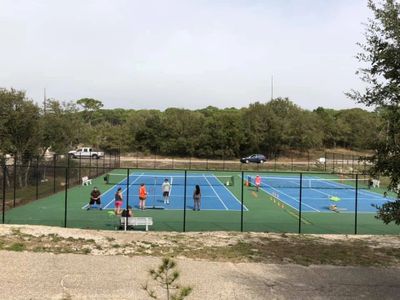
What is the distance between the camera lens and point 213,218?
84.2 feet

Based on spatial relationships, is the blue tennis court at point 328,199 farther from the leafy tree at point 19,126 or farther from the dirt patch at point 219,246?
the leafy tree at point 19,126

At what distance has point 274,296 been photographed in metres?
9.52

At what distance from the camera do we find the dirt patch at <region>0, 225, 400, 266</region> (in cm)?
1298

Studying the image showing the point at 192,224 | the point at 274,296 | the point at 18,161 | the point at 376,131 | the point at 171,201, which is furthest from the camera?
the point at 18,161

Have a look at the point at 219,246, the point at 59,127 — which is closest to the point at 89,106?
the point at 59,127

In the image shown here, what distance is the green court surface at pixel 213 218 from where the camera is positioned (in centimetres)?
2183

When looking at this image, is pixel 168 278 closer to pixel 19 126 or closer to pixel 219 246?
pixel 219 246

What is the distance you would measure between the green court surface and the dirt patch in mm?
3454

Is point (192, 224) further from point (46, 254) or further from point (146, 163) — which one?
point (146, 163)

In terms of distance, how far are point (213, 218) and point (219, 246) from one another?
11.2 meters

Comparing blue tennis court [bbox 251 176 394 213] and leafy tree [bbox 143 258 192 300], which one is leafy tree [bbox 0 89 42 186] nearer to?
blue tennis court [bbox 251 176 394 213]

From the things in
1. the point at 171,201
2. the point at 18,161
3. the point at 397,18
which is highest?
the point at 397,18

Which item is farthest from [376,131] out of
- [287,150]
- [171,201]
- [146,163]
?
[287,150]

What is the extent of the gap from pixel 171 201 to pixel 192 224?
37.1ft
